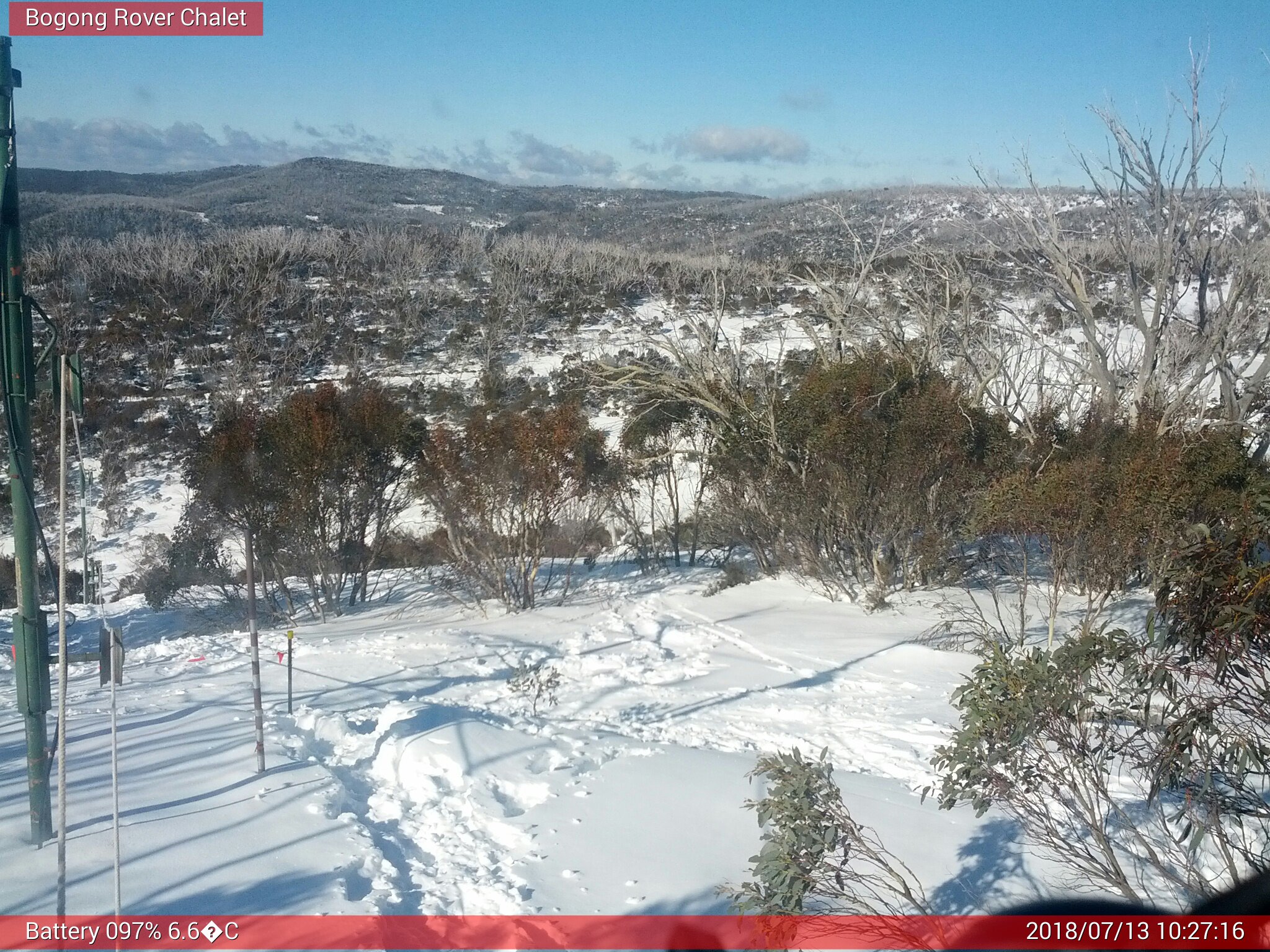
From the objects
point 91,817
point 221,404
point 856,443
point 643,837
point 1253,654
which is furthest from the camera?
point 221,404

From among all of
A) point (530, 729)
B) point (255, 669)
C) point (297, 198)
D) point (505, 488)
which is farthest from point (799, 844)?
point (297, 198)

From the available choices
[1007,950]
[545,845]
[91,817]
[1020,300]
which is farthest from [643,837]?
[1020,300]

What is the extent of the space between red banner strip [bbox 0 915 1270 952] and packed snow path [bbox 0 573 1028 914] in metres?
0.13

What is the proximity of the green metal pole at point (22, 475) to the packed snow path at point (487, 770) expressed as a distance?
43cm

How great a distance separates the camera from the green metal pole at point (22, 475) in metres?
4.55

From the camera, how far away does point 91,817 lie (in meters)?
4.94

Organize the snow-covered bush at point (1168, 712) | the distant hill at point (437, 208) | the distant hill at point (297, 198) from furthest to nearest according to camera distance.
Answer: the distant hill at point (297, 198)
the distant hill at point (437, 208)
the snow-covered bush at point (1168, 712)

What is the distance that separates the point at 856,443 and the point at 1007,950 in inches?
407

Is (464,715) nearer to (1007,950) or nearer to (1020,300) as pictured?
(1007,950)

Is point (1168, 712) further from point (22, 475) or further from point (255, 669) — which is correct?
point (22, 475)

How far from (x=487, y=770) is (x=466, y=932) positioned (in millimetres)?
1985

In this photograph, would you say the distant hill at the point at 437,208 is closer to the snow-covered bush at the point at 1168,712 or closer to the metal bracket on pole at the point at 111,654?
the snow-covered bush at the point at 1168,712

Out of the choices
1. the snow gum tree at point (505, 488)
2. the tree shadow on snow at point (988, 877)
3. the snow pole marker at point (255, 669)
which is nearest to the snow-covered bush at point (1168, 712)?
the tree shadow on snow at point (988, 877)

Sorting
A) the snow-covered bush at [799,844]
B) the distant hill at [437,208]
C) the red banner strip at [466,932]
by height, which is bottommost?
the red banner strip at [466,932]
